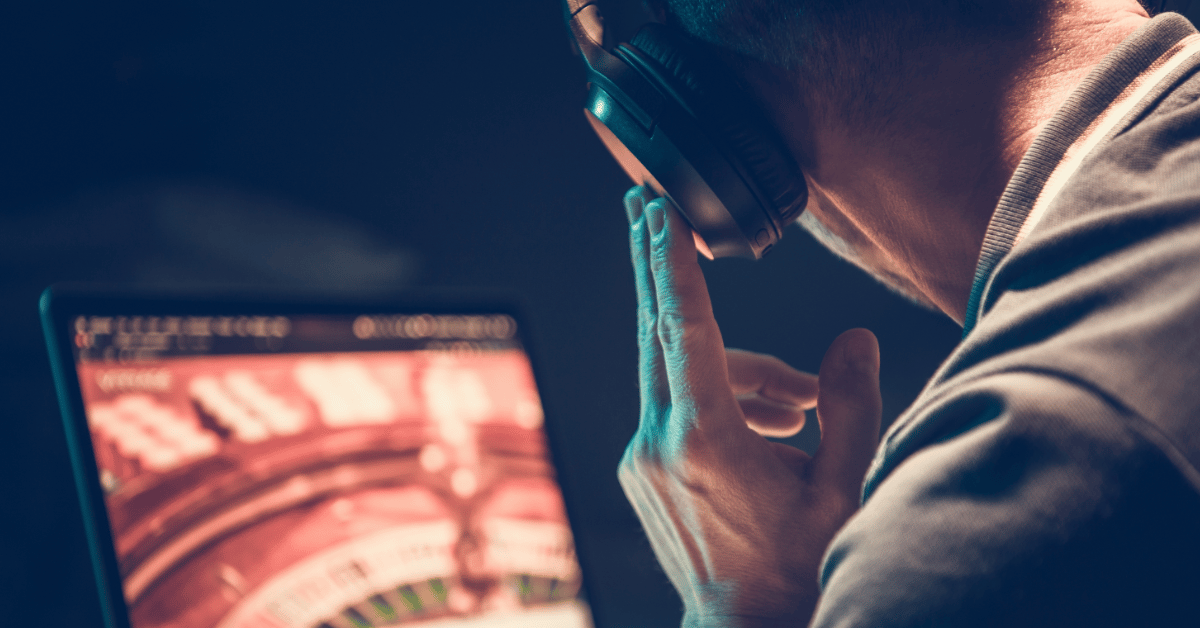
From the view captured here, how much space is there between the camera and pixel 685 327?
57 centimetres

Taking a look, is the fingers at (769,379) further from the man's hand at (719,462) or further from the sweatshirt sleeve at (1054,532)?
the sweatshirt sleeve at (1054,532)

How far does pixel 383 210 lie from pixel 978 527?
2.63ft

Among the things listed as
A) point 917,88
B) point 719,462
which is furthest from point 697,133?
point 719,462

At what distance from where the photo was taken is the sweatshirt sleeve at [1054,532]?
247 millimetres

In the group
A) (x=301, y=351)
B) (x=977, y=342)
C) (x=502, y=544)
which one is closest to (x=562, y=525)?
(x=502, y=544)

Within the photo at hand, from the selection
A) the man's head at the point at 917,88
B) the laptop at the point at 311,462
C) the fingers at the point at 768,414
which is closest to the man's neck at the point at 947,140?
the man's head at the point at 917,88

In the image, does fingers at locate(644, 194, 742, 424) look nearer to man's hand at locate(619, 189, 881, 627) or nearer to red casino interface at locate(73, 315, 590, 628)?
man's hand at locate(619, 189, 881, 627)

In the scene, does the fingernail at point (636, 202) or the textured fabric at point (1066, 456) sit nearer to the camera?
the textured fabric at point (1066, 456)

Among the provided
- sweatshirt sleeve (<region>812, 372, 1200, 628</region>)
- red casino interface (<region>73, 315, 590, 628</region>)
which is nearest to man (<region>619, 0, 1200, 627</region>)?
sweatshirt sleeve (<region>812, 372, 1200, 628</region>)

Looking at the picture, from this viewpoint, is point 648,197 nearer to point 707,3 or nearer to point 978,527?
point 707,3

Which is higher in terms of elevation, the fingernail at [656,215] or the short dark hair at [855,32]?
the short dark hair at [855,32]

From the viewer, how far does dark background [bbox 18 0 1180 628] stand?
0.65 metres

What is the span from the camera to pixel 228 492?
0.53 meters

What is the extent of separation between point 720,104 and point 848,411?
0.90 feet
